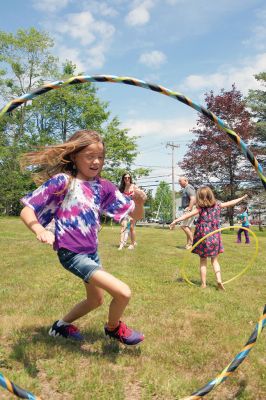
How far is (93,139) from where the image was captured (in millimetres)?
4551

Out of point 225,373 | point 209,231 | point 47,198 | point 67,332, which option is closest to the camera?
point 225,373

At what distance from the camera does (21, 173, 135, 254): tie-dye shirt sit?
4324mm

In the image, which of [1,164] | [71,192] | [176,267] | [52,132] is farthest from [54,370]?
[52,132]

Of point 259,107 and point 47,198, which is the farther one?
point 259,107

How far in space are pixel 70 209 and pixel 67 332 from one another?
1.53 metres

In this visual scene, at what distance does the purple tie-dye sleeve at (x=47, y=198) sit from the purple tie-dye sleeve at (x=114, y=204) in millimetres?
533

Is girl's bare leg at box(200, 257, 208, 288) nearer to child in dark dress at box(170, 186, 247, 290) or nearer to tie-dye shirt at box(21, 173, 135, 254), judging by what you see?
child in dark dress at box(170, 186, 247, 290)

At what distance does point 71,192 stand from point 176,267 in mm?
6564

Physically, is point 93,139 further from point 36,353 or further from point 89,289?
point 36,353

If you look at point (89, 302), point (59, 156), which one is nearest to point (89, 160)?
point (59, 156)

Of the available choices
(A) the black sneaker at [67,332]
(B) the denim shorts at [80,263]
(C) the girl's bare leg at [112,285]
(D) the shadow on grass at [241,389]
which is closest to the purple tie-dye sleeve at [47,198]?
(B) the denim shorts at [80,263]

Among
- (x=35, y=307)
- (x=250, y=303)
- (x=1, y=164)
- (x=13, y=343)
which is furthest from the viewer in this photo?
(x=1, y=164)

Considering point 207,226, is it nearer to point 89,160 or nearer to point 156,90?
point 89,160

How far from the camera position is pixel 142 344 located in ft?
15.6
